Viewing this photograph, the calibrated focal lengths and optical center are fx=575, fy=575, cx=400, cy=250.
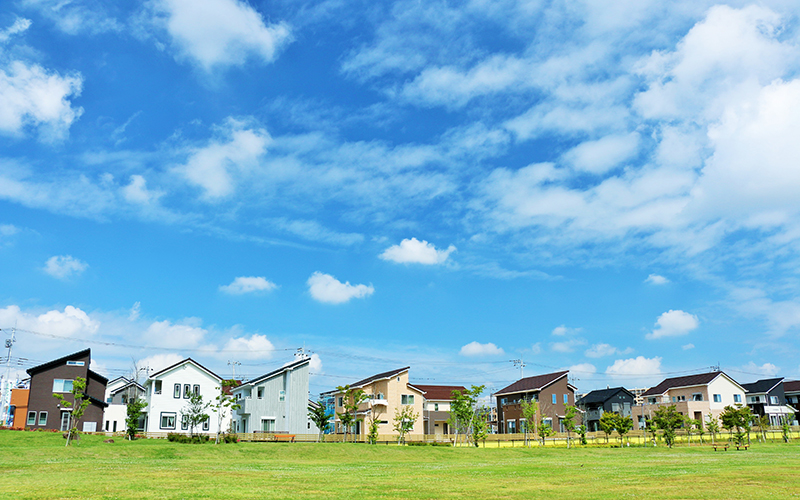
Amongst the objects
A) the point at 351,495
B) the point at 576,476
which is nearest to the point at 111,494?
the point at 351,495

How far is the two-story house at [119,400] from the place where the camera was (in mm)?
77625

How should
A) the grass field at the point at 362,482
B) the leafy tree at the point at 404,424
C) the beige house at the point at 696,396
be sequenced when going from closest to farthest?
1. the grass field at the point at 362,482
2. the leafy tree at the point at 404,424
3. the beige house at the point at 696,396

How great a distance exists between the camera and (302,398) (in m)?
72.8

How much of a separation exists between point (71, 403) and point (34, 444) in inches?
1060

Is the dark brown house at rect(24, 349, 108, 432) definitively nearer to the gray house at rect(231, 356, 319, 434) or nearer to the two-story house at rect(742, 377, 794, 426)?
the gray house at rect(231, 356, 319, 434)

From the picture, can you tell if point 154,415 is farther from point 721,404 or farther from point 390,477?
point 721,404

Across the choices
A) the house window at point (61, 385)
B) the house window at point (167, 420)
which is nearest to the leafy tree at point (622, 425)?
the house window at point (167, 420)

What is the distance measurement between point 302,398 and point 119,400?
35384 mm

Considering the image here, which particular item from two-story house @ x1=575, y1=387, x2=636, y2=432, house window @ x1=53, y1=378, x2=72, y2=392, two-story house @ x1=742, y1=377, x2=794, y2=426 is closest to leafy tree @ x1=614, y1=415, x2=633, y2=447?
two-story house @ x1=575, y1=387, x2=636, y2=432

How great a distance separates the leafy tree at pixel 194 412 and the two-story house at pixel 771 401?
89.4m

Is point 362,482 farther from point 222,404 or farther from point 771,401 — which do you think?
point 771,401

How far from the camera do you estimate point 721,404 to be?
307ft

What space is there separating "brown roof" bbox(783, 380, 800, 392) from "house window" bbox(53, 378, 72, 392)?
114371 mm

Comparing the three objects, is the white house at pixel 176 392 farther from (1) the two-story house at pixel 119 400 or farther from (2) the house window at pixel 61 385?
(2) the house window at pixel 61 385
